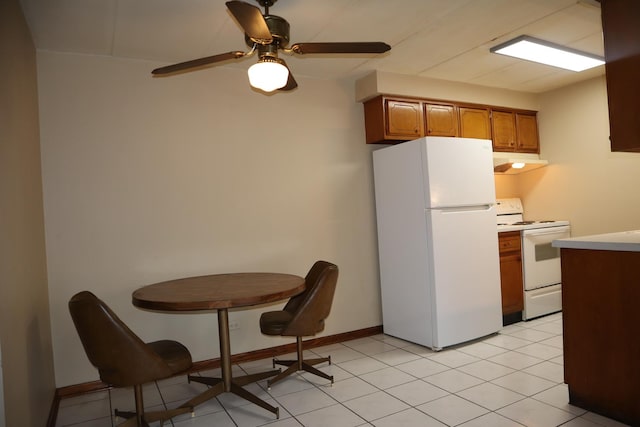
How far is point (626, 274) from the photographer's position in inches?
81.9

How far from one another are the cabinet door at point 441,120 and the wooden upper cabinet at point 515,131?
0.66 metres

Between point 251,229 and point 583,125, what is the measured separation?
3.92 m

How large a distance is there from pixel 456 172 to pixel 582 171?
6.75 ft

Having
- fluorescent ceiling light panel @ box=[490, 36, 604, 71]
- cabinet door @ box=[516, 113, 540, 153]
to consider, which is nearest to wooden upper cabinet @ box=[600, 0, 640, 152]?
fluorescent ceiling light panel @ box=[490, 36, 604, 71]

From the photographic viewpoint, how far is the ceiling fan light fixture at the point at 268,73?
6.68 ft

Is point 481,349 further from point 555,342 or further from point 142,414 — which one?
point 142,414

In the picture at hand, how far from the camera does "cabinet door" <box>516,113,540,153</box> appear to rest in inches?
187

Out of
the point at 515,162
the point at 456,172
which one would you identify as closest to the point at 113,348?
the point at 456,172

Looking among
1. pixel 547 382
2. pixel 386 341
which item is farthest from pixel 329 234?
pixel 547 382

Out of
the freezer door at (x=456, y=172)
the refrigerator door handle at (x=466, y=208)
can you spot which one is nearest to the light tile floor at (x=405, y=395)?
the refrigerator door handle at (x=466, y=208)

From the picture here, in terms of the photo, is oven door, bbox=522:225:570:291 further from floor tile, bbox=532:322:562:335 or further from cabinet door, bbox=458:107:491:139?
cabinet door, bbox=458:107:491:139

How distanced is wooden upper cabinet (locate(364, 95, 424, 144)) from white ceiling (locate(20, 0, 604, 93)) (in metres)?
0.37

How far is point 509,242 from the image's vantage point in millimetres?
4008

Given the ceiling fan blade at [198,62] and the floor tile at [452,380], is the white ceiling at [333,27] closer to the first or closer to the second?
the ceiling fan blade at [198,62]
